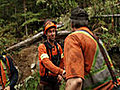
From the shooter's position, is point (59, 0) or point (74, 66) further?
point (59, 0)

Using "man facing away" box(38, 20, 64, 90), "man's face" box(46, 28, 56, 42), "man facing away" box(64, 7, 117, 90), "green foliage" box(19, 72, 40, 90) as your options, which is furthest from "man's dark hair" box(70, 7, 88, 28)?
"green foliage" box(19, 72, 40, 90)

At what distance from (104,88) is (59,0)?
8755 millimetres

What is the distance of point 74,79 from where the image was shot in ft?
5.41

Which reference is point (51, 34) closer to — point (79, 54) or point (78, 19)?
point (78, 19)

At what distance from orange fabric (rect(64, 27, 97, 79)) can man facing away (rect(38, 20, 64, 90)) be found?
141 cm

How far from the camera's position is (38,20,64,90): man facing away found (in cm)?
319

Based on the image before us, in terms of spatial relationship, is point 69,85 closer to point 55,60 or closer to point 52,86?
point 55,60

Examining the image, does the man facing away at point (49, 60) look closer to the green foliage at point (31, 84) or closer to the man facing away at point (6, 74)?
the man facing away at point (6, 74)

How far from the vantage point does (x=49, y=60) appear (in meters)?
3.20

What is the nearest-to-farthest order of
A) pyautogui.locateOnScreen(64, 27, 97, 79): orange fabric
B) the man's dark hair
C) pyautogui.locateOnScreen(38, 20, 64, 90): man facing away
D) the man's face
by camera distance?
1. pyautogui.locateOnScreen(64, 27, 97, 79): orange fabric
2. the man's dark hair
3. pyautogui.locateOnScreen(38, 20, 64, 90): man facing away
4. the man's face

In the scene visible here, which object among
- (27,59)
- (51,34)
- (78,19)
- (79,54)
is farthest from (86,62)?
(27,59)

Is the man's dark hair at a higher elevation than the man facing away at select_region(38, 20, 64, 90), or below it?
higher

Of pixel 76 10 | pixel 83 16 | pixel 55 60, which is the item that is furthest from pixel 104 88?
pixel 55 60

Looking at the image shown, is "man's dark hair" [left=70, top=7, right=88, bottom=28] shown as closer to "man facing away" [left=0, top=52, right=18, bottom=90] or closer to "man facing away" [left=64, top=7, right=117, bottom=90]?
"man facing away" [left=64, top=7, right=117, bottom=90]
